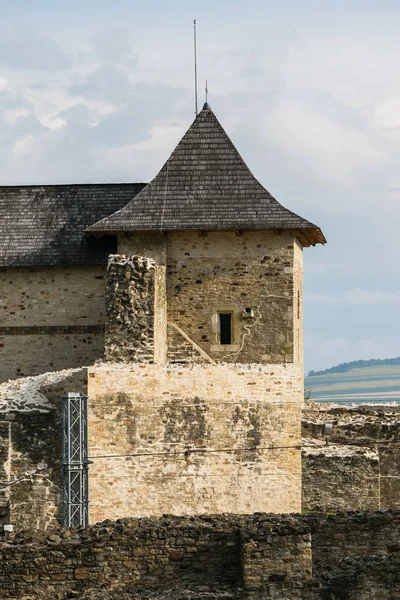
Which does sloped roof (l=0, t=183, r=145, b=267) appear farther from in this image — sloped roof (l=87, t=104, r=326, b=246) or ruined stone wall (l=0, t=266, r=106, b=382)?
sloped roof (l=87, t=104, r=326, b=246)

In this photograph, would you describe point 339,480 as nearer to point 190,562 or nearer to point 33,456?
point 33,456

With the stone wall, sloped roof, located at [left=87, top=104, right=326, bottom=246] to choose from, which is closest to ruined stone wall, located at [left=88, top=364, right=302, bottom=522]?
sloped roof, located at [left=87, top=104, right=326, bottom=246]

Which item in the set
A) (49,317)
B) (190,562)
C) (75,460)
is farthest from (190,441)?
(190,562)

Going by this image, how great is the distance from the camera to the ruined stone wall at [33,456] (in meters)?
25.7

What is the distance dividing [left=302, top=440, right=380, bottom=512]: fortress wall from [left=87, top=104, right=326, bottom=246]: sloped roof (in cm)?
498

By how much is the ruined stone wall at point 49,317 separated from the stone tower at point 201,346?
4.96 ft

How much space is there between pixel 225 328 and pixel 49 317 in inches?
154

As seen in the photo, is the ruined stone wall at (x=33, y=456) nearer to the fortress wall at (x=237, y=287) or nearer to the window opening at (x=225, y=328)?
the fortress wall at (x=237, y=287)

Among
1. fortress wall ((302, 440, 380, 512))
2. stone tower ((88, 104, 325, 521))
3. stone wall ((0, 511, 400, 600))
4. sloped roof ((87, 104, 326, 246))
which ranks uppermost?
sloped roof ((87, 104, 326, 246))

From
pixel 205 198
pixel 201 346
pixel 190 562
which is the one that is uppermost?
pixel 205 198

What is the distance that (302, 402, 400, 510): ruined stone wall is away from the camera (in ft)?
90.9

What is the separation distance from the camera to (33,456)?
2583cm

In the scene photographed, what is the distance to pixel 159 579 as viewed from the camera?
59.3ft

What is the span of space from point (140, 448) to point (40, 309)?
6487 millimetres
